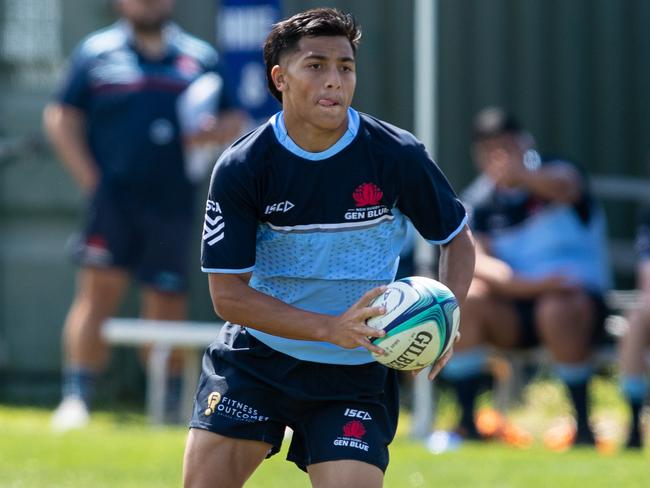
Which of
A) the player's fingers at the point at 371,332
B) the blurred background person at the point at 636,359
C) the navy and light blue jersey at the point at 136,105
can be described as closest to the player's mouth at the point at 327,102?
the player's fingers at the point at 371,332

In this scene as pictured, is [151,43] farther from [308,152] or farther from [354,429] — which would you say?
[354,429]

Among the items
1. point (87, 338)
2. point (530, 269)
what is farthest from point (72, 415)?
point (530, 269)

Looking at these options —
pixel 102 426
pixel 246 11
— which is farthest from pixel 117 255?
pixel 246 11

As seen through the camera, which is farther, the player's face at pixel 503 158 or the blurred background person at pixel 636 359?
the player's face at pixel 503 158

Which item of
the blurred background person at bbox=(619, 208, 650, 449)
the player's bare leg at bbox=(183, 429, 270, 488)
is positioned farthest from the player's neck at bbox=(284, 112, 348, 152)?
the blurred background person at bbox=(619, 208, 650, 449)

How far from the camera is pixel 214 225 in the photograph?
14.6 ft

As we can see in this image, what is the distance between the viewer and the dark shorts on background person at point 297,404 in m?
4.50

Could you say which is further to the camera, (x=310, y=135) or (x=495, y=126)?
(x=495, y=126)

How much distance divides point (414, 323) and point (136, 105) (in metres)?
5.27

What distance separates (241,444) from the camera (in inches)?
180

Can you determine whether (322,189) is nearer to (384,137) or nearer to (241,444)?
(384,137)

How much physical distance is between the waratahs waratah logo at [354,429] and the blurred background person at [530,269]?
4047mm

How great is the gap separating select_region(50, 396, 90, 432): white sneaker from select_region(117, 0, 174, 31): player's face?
2.39 meters

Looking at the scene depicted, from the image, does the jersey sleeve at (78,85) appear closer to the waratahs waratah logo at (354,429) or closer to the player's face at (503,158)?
the player's face at (503,158)
